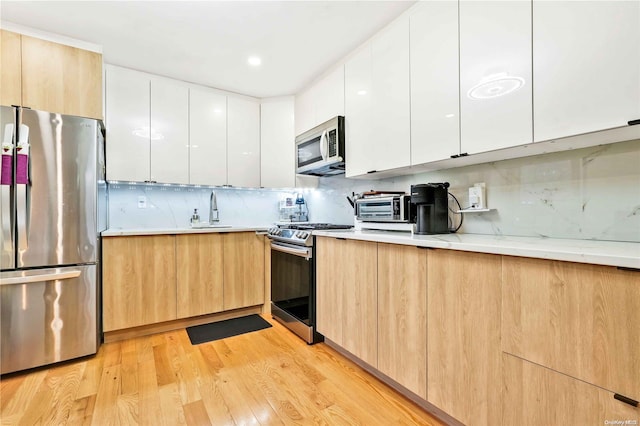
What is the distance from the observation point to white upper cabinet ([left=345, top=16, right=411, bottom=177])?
1.86m

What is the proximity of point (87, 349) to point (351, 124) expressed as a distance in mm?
2582

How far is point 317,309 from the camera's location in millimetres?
2250

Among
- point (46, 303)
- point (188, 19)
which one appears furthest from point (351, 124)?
point (46, 303)

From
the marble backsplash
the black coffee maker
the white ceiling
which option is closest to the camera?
the marble backsplash

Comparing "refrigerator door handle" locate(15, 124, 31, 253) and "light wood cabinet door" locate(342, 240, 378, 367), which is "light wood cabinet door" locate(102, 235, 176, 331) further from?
"light wood cabinet door" locate(342, 240, 378, 367)

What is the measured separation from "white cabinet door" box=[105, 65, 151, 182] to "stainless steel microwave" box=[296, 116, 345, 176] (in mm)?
1446

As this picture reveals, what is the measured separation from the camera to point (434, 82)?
166 centimetres

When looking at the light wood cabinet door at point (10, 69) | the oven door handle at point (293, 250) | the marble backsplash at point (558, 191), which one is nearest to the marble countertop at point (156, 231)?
the oven door handle at point (293, 250)

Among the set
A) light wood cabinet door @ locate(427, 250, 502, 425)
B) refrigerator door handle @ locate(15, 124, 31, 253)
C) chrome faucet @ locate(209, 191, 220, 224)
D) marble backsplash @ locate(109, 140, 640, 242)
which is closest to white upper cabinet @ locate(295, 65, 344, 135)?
marble backsplash @ locate(109, 140, 640, 242)

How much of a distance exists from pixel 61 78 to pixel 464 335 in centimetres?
306

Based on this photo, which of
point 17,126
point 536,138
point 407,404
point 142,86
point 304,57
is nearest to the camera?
point 536,138

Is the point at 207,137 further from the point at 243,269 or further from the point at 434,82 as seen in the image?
the point at 434,82

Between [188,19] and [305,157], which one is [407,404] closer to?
[305,157]

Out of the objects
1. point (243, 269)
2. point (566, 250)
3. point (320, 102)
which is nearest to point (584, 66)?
point (566, 250)
